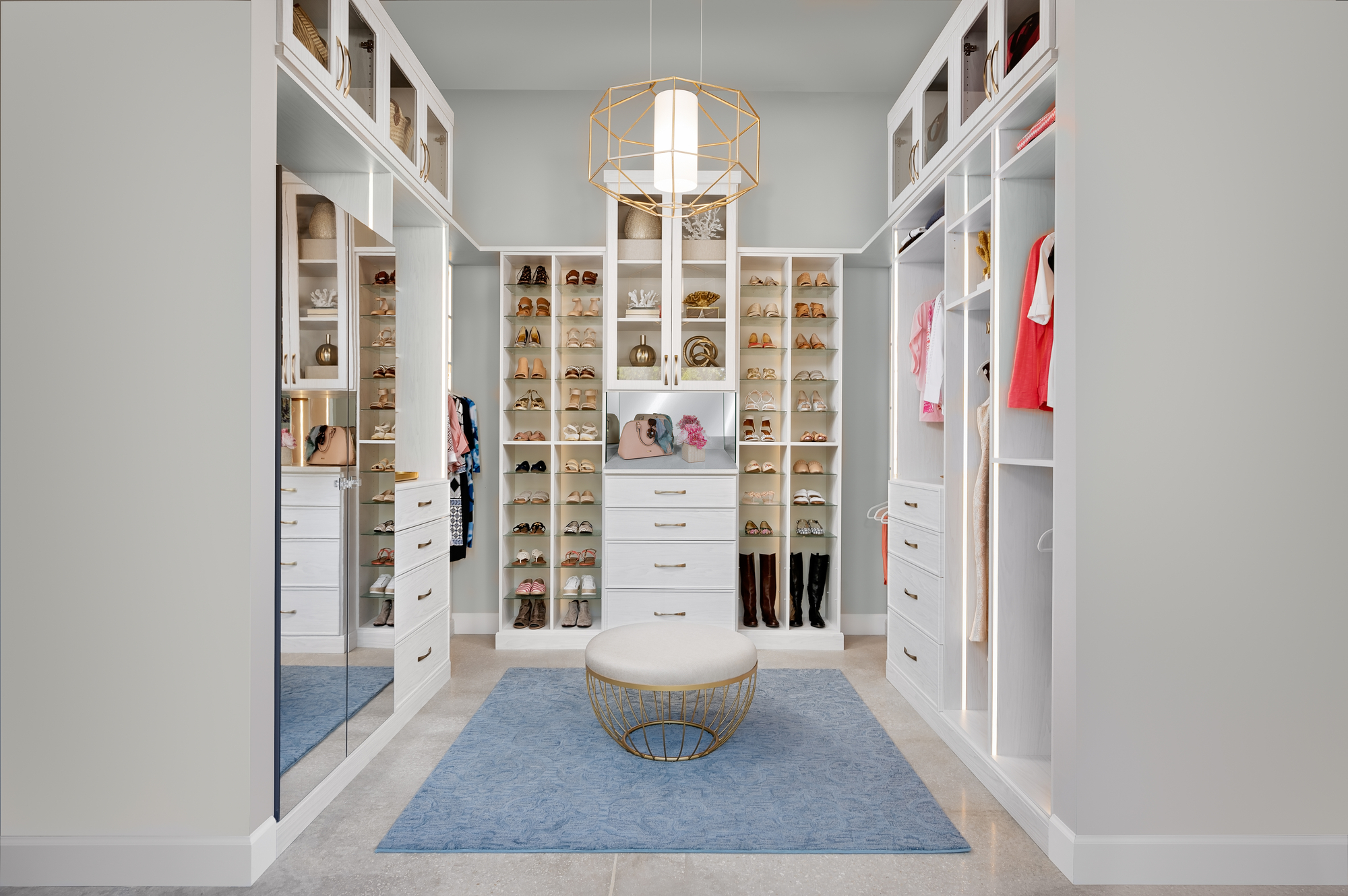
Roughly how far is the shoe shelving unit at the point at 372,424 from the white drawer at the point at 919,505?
7.13ft

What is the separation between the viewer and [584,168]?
4.50 metres

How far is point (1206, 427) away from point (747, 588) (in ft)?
8.98

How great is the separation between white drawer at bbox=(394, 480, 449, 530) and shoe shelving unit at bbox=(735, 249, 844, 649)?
5.61 feet

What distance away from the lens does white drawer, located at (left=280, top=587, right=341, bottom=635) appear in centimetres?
209

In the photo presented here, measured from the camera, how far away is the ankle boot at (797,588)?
430cm

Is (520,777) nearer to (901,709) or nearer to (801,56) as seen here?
(901,709)

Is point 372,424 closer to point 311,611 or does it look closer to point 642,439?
point 311,611

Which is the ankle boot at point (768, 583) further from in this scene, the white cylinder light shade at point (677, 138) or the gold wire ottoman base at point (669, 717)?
the white cylinder light shade at point (677, 138)

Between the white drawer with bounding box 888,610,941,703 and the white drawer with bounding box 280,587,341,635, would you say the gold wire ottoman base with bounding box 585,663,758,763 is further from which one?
the white drawer with bounding box 280,587,341,635

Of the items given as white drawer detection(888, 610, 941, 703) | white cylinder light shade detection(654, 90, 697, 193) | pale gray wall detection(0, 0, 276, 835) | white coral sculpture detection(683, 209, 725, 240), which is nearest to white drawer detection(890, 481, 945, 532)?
white drawer detection(888, 610, 941, 703)

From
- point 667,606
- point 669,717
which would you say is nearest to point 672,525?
point 667,606

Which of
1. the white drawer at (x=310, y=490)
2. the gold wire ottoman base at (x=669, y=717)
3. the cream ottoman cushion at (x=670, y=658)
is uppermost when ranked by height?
the white drawer at (x=310, y=490)

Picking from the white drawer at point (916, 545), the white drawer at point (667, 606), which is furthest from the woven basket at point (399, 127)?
the white drawer at point (916, 545)

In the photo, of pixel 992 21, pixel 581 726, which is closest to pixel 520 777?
pixel 581 726
